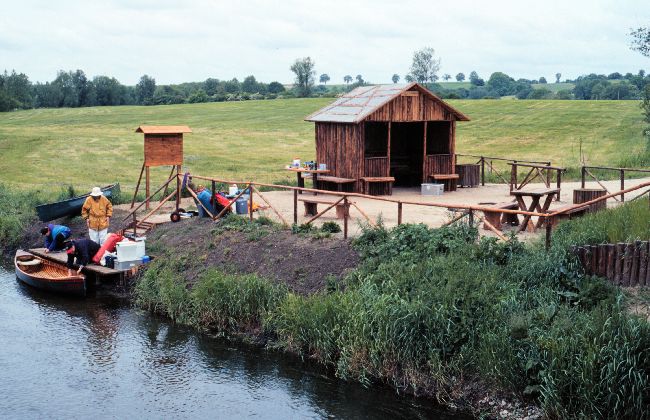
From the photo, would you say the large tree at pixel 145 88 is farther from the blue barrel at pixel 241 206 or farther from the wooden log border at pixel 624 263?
the wooden log border at pixel 624 263

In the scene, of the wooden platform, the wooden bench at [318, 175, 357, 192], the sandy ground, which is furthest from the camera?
the wooden bench at [318, 175, 357, 192]

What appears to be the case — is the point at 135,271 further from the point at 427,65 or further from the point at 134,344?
the point at 427,65

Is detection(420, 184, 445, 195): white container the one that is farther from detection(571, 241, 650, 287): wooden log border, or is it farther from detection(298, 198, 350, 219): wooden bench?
detection(571, 241, 650, 287): wooden log border

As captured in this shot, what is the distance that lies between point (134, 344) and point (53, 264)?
21.8 ft

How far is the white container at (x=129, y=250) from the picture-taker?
2108 centimetres

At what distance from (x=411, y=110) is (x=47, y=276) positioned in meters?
14.0

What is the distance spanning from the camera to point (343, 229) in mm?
20406

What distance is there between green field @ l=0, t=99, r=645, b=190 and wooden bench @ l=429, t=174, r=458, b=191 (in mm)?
10025

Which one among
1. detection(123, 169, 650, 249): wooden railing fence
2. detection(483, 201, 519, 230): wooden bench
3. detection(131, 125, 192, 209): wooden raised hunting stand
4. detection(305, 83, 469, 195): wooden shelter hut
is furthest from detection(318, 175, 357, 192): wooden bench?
detection(483, 201, 519, 230): wooden bench

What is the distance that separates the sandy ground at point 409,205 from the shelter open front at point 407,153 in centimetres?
135

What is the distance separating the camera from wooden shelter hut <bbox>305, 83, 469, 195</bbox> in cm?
2795

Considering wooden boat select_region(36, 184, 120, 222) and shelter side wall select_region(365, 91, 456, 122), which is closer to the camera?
wooden boat select_region(36, 184, 120, 222)

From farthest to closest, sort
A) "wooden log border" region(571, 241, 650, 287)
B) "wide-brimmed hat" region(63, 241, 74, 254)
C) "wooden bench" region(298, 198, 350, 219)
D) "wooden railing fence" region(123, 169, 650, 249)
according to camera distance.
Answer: "wooden bench" region(298, 198, 350, 219) → "wide-brimmed hat" region(63, 241, 74, 254) → "wooden railing fence" region(123, 169, 650, 249) → "wooden log border" region(571, 241, 650, 287)

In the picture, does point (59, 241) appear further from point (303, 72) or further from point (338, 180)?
point (303, 72)
